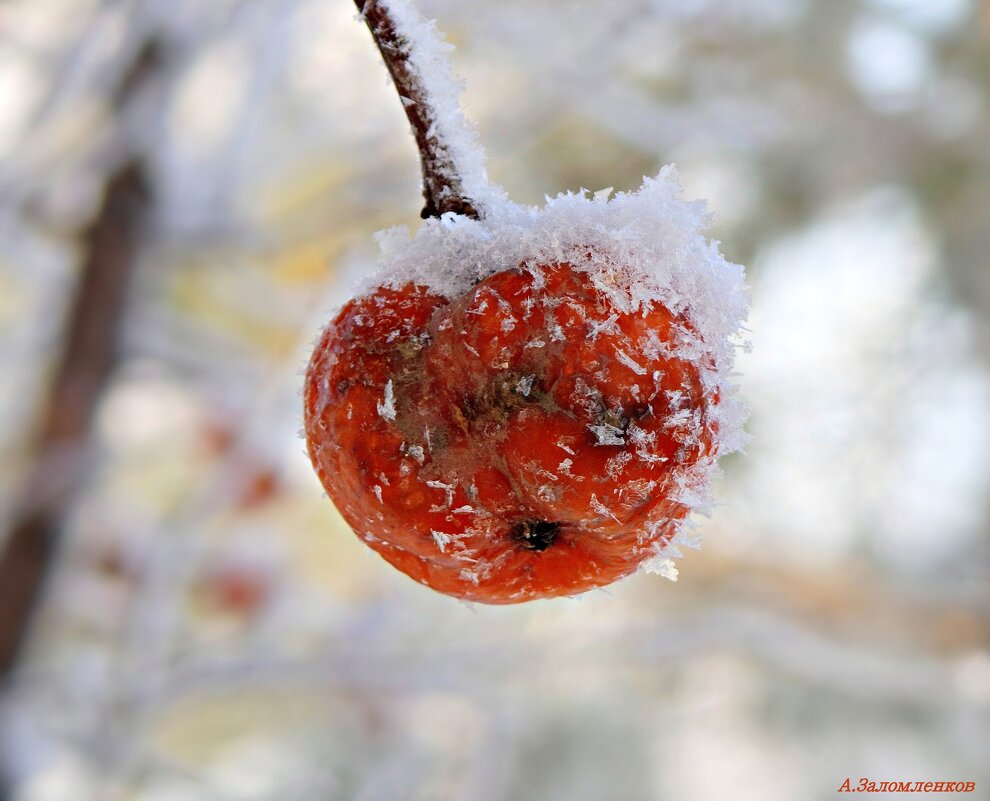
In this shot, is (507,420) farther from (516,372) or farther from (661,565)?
(661,565)

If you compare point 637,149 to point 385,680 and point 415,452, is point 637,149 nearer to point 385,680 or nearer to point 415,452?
point 385,680

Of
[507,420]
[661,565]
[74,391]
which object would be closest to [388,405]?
[507,420]

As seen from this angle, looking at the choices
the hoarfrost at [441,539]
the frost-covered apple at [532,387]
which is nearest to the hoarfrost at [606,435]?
the frost-covered apple at [532,387]

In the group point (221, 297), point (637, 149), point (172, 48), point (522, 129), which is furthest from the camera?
point (221, 297)

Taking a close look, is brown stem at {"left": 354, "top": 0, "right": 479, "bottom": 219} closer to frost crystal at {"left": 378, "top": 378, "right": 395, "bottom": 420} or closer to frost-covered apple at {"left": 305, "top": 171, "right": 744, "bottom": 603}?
frost-covered apple at {"left": 305, "top": 171, "right": 744, "bottom": 603}

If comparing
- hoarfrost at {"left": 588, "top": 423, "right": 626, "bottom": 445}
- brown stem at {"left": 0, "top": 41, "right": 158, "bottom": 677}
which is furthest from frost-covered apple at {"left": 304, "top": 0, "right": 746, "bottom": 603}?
brown stem at {"left": 0, "top": 41, "right": 158, "bottom": 677}

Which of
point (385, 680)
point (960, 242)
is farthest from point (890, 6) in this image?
point (385, 680)
